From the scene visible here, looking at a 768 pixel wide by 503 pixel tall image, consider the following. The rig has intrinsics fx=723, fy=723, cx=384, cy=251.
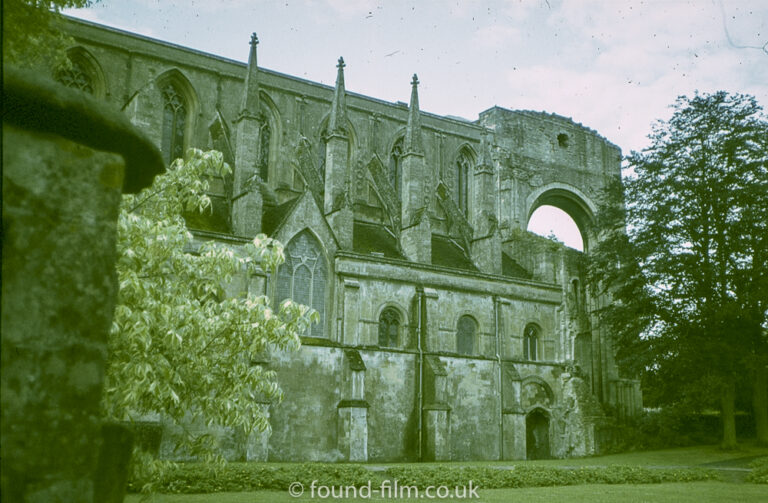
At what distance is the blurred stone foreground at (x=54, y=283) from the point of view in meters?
3.01

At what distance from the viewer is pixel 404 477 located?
675 inches

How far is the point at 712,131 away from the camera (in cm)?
3158

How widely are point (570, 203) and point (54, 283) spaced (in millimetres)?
45701

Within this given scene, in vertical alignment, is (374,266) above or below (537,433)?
above

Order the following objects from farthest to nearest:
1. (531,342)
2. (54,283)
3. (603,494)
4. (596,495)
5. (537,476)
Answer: (531,342) → (537,476) → (603,494) → (596,495) → (54,283)

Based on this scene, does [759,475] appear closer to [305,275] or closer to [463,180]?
[305,275]

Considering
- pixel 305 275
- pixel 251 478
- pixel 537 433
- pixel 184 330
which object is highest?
pixel 305 275

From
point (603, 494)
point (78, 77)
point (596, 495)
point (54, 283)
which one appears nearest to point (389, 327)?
point (603, 494)

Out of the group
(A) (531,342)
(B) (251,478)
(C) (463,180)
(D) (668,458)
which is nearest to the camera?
(B) (251,478)

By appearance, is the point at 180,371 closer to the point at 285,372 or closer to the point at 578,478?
the point at 578,478

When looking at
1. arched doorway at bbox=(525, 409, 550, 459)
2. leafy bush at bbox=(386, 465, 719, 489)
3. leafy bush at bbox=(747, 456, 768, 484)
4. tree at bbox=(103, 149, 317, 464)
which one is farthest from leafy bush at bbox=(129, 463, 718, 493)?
arched doorway at bbox=(525, 409, 550, 459)

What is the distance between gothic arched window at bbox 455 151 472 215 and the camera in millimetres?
41656

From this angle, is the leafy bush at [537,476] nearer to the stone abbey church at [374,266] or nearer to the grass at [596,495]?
the grass at [596,495]

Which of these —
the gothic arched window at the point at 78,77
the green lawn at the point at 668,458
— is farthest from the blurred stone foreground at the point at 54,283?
the gothic arched window at the point at 78,77
